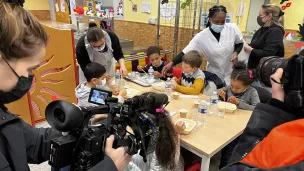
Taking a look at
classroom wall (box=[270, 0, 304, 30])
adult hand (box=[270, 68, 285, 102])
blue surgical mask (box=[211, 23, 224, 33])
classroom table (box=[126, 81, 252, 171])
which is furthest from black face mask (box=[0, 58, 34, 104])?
classroom wall (box=[270, 0, 304, 30])

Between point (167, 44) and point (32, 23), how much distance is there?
3.50m

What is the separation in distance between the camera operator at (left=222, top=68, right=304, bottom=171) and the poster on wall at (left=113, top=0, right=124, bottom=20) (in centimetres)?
412

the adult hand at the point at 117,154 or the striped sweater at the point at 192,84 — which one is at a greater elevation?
the adult hand at the point at 117,154

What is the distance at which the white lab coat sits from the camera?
2355mm

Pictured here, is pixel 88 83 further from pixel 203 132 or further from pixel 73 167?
pixel 73 167

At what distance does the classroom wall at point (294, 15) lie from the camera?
11.2 ft

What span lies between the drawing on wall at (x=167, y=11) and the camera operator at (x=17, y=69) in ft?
11.0

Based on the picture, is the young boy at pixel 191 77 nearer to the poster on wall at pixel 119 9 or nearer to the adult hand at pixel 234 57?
the adult hand at pixel 234 57

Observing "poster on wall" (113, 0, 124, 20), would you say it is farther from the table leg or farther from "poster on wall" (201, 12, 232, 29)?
the table leg

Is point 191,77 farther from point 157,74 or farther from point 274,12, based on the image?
point 274,12

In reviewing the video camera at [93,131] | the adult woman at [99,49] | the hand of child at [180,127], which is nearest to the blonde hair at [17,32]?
the video camera at [93,131]

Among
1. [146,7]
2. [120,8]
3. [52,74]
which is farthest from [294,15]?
[52,74]

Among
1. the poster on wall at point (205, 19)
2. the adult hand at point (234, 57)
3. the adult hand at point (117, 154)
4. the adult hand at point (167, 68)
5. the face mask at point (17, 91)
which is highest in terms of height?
the poster on wall at point (205, 19)

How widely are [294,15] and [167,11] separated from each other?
1999mm
